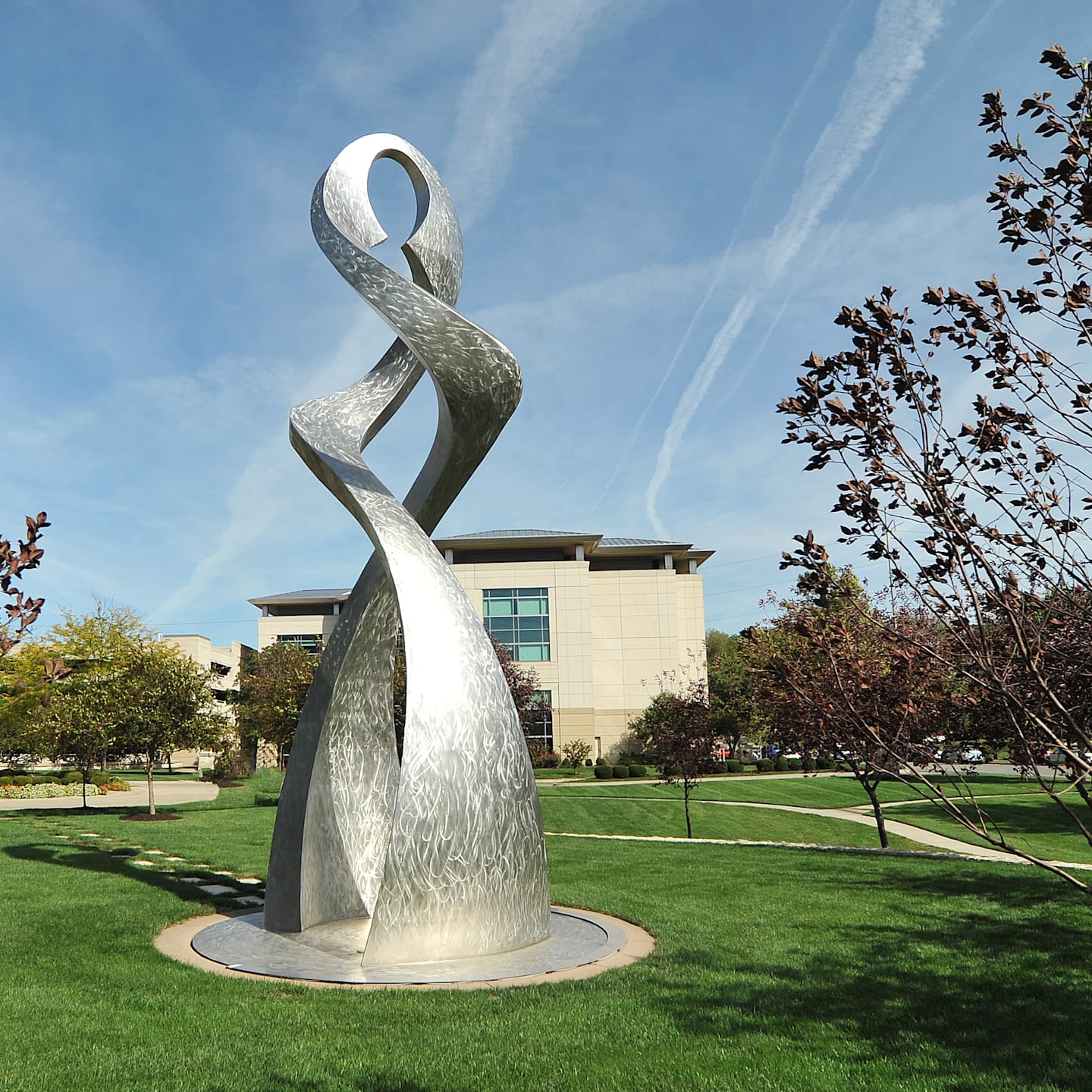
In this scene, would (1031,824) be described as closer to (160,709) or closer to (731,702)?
(160,709)

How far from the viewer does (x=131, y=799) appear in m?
33.8

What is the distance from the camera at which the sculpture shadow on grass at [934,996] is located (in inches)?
235

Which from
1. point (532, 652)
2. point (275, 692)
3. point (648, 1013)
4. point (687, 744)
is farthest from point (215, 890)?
point (532, 652)

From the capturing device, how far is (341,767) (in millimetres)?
10062

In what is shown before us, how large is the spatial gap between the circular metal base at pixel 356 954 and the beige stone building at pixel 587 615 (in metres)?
42.1

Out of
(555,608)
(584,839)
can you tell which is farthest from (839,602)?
(555,608)

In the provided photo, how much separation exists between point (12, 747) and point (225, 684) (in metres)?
41.4

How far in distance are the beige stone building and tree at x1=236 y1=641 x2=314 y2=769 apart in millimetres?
3915

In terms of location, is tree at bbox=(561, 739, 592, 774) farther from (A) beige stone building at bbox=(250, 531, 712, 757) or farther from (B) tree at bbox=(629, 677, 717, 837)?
(B) tree at bbox=(629, 677, 717, 837)

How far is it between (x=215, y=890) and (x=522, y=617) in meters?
41.5

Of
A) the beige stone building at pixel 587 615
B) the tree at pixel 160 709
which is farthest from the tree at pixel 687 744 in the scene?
the beige stone building at pixel 587 615

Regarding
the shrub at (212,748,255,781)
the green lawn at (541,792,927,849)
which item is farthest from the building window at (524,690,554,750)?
the green lawn at (541,792,927,849)

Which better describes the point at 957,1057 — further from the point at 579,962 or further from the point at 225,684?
the point at 225,684

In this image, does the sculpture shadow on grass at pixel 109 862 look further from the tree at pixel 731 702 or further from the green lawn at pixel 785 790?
the tree at pixel 731 702
